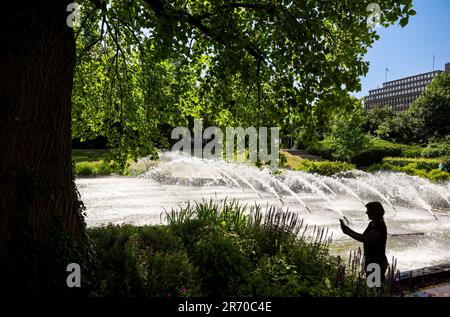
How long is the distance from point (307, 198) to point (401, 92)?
113m

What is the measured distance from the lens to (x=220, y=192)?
16.1 m

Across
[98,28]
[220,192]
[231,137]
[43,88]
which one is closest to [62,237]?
[43,88]

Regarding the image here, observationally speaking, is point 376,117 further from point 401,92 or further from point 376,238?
point 401,92

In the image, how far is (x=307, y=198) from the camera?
15.2m

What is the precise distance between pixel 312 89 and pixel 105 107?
569 cm

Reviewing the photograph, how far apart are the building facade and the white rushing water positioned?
296ft

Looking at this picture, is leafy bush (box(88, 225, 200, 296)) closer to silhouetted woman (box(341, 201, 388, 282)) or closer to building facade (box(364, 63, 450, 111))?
silhouetted woman (box(341, 201, 388, 282))

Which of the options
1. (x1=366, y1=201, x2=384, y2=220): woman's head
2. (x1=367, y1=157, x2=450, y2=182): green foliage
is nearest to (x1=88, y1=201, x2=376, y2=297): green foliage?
(x1=366, y1=201, x2=384, y2=220): woman's head

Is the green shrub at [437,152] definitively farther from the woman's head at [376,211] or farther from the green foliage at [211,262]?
the woman's head at [376,211]

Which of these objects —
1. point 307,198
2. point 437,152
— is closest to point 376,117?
point 437,152

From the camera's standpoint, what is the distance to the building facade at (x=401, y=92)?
101 m

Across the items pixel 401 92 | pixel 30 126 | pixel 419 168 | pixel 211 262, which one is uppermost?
pixel 401 92

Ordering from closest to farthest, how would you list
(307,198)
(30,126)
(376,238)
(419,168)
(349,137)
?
1. (30,126)
2. (376,238)
3. (307,198)
4. (419,168)
5. (349,137)
